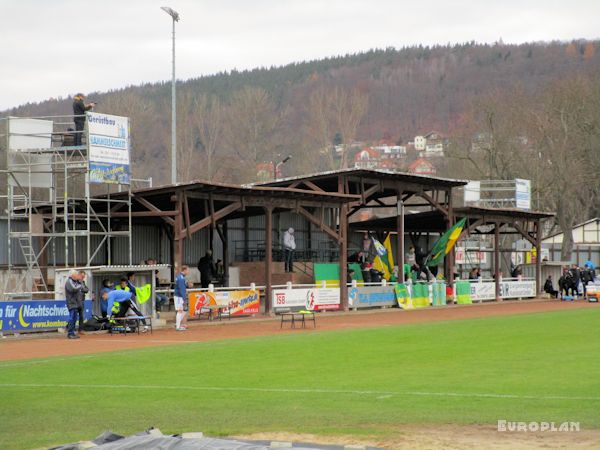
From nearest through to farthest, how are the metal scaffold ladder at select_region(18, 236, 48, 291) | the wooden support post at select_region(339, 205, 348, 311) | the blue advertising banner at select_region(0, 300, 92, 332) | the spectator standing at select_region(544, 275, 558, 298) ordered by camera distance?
the blue advertising banner at select_region(0, 300, 92, 332) → the metal scaffold ladder at select_region(18, 236, 48, 291) → the wooden support post at select_region(339, 205, 348, 311) → the spectator standing at select_region(544, 275, 558, 298)

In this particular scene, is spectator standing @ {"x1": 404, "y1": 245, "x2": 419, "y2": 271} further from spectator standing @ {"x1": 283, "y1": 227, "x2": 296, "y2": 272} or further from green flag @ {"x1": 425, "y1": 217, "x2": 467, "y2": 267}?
spectator standing @ {"x1": 283, "y1": 227, "x2": 296, "y2": 272}

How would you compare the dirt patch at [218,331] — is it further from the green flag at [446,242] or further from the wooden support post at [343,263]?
the green flag at [446,242]

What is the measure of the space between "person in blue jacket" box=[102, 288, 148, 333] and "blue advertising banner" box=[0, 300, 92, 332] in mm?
596

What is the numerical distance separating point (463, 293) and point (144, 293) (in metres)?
21.9

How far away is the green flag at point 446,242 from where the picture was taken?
48.6 m

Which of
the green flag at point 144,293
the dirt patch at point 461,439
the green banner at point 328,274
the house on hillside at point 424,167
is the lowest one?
the dirt patch at point 461,439

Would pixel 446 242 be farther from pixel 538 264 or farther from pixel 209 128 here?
pixel 209 128

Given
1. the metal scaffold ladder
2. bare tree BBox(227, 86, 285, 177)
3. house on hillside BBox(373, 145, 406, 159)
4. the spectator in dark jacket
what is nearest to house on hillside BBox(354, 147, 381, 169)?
house on hillside BBox(373, 145, 406, 159)

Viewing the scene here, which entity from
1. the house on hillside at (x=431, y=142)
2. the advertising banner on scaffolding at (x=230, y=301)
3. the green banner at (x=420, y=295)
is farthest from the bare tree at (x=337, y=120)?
the advertising banner on scaffolding at (x=230, y=301)

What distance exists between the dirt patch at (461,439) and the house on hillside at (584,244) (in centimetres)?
7066

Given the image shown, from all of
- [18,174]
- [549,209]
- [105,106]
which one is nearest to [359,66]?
A: [105,106]

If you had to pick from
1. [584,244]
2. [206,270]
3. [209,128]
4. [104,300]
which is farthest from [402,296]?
[209,128]

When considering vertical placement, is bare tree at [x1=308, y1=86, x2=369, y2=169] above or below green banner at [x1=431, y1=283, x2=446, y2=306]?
above

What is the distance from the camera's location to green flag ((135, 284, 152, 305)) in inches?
1233
